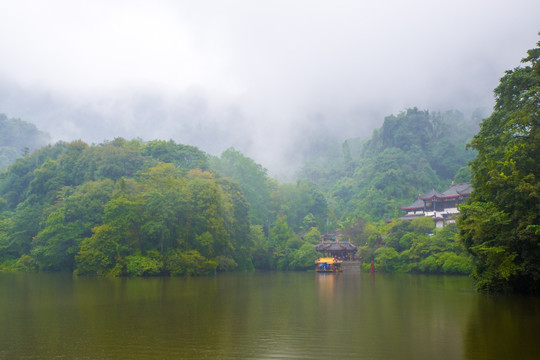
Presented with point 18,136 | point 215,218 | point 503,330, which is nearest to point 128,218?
point 215,218

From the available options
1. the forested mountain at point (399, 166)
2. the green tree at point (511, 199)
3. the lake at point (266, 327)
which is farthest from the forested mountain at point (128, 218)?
the green tree at point (511, 199)

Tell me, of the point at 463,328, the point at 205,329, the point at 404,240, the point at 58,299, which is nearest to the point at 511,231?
the point at 463,328

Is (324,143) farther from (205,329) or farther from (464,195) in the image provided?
(205,329)

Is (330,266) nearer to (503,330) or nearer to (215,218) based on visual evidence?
(215,218)

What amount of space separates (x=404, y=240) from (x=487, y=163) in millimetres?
23470

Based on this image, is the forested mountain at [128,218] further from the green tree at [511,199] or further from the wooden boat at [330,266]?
the green tree at [511,199]

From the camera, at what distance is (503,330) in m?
11.7

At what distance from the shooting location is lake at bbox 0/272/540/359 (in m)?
9.58

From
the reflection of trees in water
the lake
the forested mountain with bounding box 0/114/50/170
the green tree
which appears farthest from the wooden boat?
the forested mountain with bounding box 0/114/50/170

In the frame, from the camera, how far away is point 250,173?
221ft

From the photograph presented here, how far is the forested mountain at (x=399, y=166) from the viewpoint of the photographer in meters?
72.2

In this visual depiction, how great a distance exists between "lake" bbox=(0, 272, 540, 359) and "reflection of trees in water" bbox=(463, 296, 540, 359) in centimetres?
2

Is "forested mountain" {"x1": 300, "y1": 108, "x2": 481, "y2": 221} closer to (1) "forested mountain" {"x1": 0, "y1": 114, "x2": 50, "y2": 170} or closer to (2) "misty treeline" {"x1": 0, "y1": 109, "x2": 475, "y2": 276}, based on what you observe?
→ (2) "misty treeline" {"x1": 0, "y1": 109, "x2": 475, "y2": 276}

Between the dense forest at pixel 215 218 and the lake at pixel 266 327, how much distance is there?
11.2 feet
